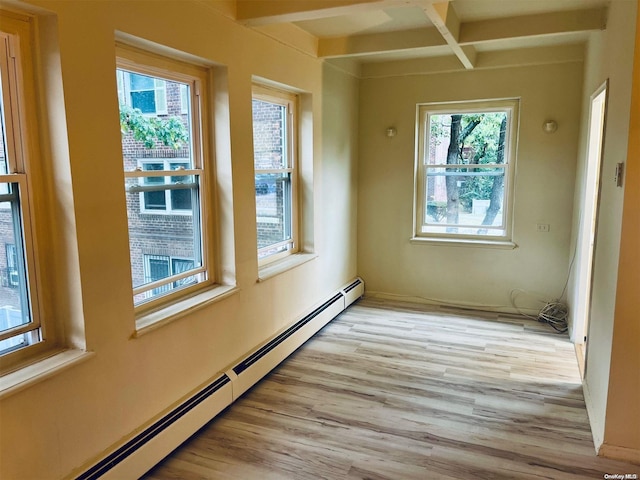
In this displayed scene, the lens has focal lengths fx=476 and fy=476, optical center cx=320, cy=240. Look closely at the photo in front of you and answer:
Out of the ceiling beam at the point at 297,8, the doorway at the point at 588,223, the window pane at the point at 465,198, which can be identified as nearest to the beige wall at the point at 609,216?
the doorway at the point at 588,223

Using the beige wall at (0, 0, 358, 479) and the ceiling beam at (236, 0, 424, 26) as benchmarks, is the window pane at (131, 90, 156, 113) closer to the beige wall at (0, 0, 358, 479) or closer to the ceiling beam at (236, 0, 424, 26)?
the beige wall at (0, 0, 358, 479)

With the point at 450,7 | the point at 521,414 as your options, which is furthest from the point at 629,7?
the point at 521,414

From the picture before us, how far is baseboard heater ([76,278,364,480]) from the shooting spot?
7.29 feet

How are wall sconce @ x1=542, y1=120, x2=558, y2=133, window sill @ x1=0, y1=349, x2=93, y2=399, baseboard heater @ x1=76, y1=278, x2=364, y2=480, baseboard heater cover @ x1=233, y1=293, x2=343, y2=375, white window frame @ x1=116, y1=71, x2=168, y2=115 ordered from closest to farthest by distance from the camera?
1. window sill @ x1=0, y1=349, x2=93, y2=399
2. baseboard heater @ x1=76, y1=278, x2=364, y2=480
3. white window frame @ x1=116, y1=71, x2=168, y2=115
4. baseboard heater cover @ x1=233, y1=293, x2=343, y2=375
5. wall sconce @ x1=542, y1=120, x2=558, y2=133

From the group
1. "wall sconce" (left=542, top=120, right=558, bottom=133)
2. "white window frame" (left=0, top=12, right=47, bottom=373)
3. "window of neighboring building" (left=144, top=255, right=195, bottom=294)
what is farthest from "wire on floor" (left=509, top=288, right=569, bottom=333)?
"white window frame" (left=0, top=12, right=47, bottom=373)

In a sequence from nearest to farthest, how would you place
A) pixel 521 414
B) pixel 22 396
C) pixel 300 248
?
1. pixel 22 396
2. pixel 521 414
3. pixel 300 248

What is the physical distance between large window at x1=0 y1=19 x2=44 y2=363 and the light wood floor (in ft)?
3.43

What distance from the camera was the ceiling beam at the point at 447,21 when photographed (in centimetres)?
297

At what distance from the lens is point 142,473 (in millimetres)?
2338

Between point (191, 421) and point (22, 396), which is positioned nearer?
point (22, 396)

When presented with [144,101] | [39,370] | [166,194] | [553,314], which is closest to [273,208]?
[166,194]

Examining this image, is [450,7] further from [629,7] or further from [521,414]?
[521,414]

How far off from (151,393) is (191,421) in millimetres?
342

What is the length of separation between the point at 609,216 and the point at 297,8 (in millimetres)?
2152
